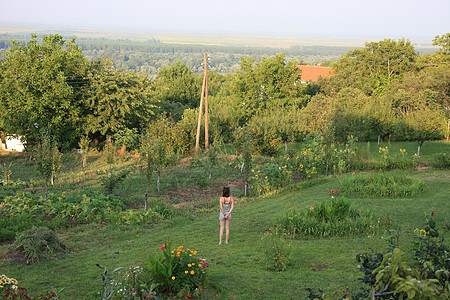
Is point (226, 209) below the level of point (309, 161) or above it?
above

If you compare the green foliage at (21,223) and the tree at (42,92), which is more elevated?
the tree at (42,92)

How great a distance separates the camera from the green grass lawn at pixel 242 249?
20.2 ft

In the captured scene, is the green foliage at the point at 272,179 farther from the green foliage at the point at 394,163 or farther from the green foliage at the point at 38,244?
the green foliage at the point at 38,244

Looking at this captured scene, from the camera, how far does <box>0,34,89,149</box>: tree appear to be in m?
24.1

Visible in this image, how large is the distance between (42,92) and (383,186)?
20613mm

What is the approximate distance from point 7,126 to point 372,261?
85.8 ft

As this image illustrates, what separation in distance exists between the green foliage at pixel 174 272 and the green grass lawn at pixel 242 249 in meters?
0.32

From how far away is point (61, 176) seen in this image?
17062mm

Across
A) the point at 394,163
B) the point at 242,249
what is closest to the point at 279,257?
the point at 242,249

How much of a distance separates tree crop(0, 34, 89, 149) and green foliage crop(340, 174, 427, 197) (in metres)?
18.3

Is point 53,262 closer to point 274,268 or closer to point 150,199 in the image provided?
point 274,268

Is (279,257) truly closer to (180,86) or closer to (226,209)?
(226,209)

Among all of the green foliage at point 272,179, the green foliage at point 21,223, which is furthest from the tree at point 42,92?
the green foliage at point 272,179

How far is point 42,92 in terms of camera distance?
79.6 ft
